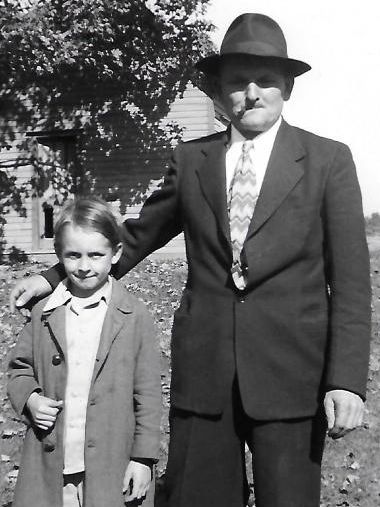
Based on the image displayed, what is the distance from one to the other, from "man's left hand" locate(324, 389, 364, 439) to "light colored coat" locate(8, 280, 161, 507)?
0.74m

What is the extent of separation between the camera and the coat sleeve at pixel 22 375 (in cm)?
300

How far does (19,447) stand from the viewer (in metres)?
5.62

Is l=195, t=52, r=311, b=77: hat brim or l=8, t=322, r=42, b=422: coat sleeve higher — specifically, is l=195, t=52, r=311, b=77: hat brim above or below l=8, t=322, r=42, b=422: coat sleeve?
above

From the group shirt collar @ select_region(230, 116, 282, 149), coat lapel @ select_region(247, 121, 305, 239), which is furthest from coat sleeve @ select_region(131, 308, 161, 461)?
shirt collar @ select_region(230, 116, 282, 149)

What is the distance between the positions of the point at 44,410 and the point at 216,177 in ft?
3.78

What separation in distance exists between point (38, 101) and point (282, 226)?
1572 cm

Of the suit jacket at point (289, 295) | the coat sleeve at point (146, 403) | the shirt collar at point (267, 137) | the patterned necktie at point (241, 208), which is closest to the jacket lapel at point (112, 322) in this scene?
the coat sleeve at point (146, 403)

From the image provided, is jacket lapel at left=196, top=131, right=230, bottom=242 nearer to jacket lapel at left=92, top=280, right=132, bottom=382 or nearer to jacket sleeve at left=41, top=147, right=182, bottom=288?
jacket sleeve at left=41, top=147, right=182, bottom=288

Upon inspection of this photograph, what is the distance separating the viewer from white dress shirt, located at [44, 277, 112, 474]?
2986mm

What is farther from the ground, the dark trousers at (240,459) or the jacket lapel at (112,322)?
the jacket lapel at (112,322)

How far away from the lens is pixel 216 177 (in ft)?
9.52

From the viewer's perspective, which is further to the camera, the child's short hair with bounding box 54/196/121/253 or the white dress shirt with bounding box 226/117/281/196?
the child's short hair with bounding box 54/196/121/253

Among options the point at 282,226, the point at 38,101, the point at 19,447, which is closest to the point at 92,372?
the point at 282,226

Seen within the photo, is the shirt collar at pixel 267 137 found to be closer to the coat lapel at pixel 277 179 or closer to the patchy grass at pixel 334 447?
the coat lapel at pixel 277 179
